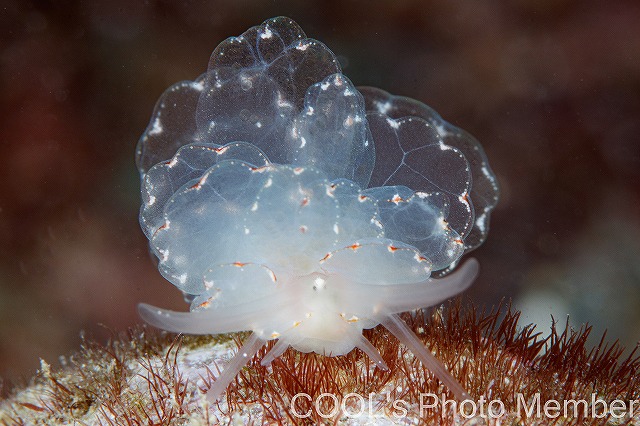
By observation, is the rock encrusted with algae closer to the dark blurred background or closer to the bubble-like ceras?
the bubble-like ceras

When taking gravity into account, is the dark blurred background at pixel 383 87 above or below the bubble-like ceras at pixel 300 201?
above

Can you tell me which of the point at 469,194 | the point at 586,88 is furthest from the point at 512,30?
the point at 469,194

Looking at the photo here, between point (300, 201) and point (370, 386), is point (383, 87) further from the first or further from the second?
point (370, 386)

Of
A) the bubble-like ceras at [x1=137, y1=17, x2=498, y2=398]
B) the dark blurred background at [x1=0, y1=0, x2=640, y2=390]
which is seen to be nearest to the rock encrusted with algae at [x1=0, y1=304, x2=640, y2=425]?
the bubble-like ceras at [x1=137, y1=17, x2=498, y2=398]

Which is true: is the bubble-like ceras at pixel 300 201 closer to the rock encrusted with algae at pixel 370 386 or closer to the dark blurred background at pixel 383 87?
the rock encrusted with algae at pixel 370 386

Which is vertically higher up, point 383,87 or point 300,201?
point 383,87

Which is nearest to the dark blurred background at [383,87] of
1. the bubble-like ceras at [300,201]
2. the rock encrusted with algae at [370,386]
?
the rock encrusted with algae at [370,386]

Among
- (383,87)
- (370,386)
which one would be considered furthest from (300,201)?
(383,87)

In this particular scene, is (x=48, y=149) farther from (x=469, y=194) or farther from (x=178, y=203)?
(x=469, y=194)
